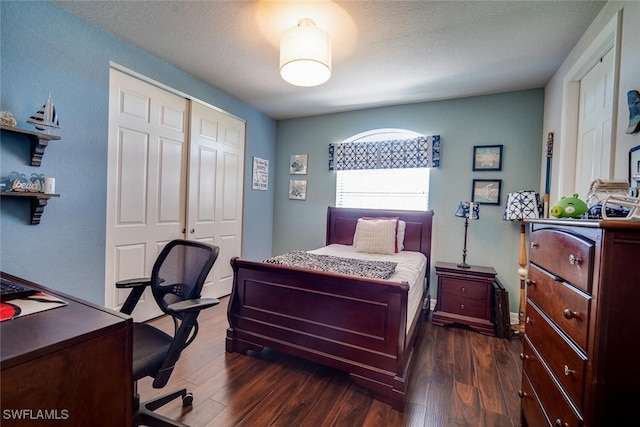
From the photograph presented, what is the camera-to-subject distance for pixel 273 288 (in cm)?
210

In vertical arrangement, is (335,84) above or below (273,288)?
above

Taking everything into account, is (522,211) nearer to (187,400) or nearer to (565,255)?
(565,255)

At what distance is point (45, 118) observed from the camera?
1.86 m

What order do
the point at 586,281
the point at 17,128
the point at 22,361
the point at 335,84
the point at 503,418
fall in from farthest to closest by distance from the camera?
the point at 335,84 → the point at 17,128 → the point at 503,418 → the point at 586,281 → the point at 22,361

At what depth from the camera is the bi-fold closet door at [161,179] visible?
2.45 m

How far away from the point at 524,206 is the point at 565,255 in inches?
74.8

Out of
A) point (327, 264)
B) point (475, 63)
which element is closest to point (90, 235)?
point (327, 264)

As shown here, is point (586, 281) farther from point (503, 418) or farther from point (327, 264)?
point (327, 264)

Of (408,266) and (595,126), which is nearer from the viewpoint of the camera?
(595,126)

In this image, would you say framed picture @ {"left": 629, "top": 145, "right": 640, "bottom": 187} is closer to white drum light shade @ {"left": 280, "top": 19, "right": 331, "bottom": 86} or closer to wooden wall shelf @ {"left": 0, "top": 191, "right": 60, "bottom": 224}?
white drum light shade @ {"left": 280, "top": 19, "right": 331, "bottom": 86}

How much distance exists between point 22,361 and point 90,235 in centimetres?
190

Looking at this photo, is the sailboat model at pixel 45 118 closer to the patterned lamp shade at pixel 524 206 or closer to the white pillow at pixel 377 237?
the white pillow at pixel 377 237

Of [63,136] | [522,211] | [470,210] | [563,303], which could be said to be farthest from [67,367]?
[522,211]

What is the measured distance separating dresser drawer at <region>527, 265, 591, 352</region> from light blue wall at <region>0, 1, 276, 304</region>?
303 centimetres
